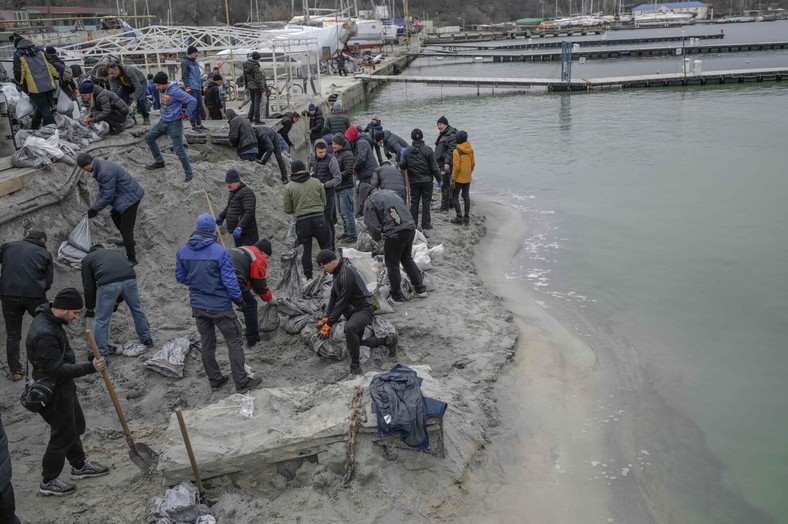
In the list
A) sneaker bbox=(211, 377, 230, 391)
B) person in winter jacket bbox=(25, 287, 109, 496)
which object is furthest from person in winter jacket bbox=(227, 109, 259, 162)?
person in winter jacket bbox=(25, 287, 109, 496)

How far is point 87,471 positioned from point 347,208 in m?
5.42

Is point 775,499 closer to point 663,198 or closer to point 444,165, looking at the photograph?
point 444,165

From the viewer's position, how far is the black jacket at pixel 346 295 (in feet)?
20.2

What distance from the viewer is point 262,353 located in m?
7.06

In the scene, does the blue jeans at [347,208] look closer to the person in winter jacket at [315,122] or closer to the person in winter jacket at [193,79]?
the person in winter jacket at [315,122]

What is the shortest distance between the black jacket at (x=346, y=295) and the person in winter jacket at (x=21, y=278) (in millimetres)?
2727

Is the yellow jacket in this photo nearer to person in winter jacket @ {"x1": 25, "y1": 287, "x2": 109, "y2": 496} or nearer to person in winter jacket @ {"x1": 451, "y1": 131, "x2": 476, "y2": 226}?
person in winter jacket @ {"x1": 451, "y1": 131, "x2": 476, "y2": 226}

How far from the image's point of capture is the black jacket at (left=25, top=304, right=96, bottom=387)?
15.4 feet

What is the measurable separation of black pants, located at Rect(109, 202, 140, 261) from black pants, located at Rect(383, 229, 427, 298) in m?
3.19

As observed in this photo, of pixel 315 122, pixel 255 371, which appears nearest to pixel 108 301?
pixel 255 371

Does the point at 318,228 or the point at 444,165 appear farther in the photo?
the point at 444,165

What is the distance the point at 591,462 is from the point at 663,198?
9756 millimetres

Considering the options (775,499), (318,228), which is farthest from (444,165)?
(775,499)

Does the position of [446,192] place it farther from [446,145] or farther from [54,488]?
[54,488]
